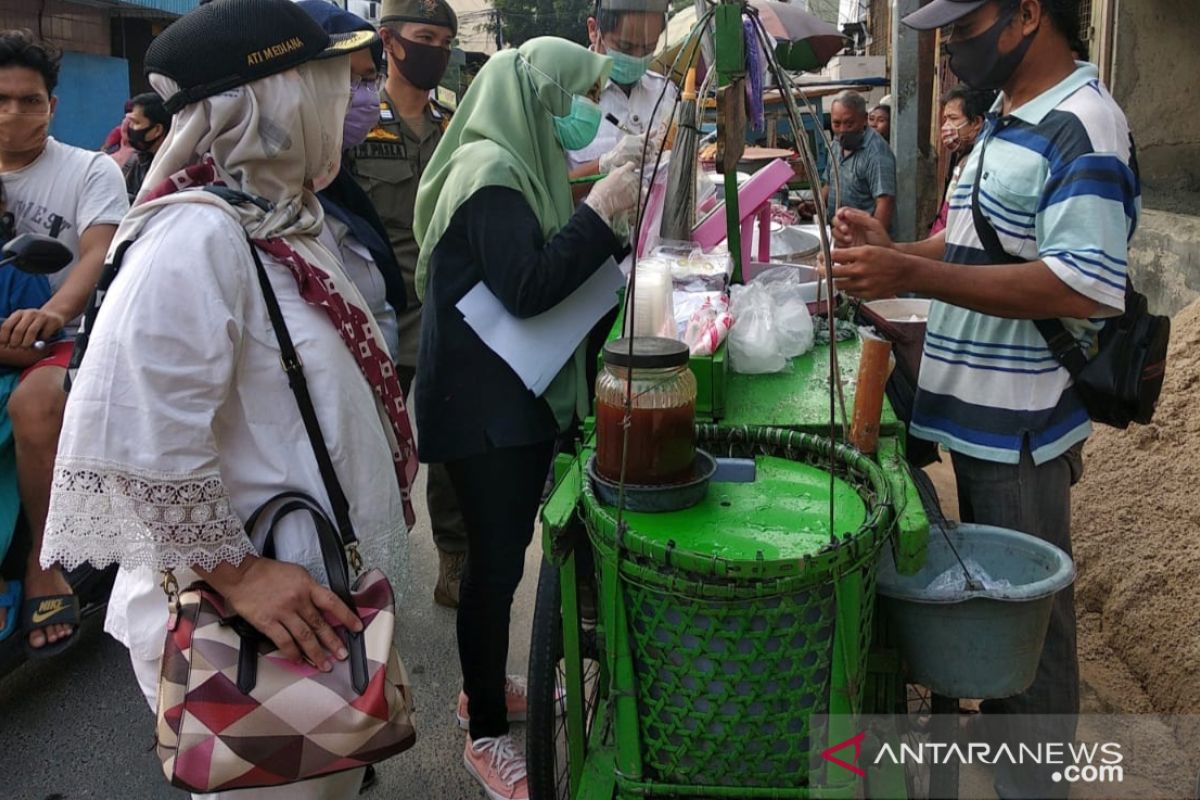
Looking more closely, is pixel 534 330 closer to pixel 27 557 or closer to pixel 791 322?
pixel 791 322

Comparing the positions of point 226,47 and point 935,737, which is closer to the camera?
point 226,47

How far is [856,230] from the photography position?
2.20 metres

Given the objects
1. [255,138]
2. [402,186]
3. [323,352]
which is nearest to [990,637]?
[323,352]

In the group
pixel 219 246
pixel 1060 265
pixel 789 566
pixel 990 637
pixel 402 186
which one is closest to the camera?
pixel 789 566

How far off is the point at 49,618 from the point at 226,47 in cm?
220

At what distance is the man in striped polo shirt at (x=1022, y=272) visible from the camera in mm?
1960

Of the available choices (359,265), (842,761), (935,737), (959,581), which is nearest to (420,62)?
(359,265)

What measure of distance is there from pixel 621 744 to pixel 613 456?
485 millimetres

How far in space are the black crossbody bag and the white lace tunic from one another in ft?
4.99

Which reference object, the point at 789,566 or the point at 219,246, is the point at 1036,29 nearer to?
the point at 789,566

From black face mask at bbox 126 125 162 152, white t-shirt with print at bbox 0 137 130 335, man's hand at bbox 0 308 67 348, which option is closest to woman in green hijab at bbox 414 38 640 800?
man's hand at bbox 0 308 67 348

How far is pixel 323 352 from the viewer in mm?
1693

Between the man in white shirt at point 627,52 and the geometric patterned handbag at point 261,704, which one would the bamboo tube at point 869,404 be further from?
the man in white shirt at point 627,52

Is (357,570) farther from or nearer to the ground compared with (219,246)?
nearer to the ground
